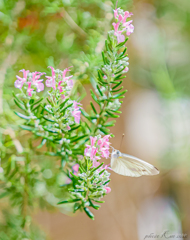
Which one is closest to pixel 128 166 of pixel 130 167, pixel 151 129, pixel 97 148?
pixel 130 167

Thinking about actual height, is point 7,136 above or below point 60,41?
below

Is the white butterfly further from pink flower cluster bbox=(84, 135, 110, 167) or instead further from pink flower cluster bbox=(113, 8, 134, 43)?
pink flower cluster bbox=(113, 8, 134, 43)

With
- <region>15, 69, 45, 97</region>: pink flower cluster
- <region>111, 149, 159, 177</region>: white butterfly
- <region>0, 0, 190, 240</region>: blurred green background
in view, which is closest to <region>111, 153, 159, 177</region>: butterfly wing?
<region>111, 149, 159, 177</region>: white butterfly

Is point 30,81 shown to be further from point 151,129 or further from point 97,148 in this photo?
point 151,129

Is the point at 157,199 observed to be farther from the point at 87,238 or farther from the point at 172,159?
the point at 87,238

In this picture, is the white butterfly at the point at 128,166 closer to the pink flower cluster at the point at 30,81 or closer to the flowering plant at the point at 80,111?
the flowering plant at the point at 80,111

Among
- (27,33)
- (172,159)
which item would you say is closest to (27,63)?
(27,33)

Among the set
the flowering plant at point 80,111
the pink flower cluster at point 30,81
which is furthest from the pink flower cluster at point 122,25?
the pink flower cluster at point 30,81
